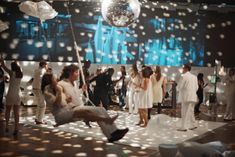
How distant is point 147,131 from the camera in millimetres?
6883

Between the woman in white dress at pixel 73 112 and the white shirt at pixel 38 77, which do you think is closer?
the woman in white dress at pixel 73 112

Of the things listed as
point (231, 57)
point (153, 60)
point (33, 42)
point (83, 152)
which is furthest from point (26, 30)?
point (83, 152)

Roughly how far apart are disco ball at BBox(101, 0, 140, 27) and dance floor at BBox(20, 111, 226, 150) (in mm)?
1756

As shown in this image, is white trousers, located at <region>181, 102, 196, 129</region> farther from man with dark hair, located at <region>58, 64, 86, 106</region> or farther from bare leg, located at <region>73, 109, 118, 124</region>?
bare leg, located at <region>73, 109, 118, 124</region>

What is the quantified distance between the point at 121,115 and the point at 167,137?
9.21ft

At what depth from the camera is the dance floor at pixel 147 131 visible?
6020 millimetres

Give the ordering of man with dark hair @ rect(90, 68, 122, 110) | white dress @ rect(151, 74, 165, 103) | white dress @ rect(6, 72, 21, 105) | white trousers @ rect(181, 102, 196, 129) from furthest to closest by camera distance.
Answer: white dress @ rect(151, 74, 165, 103) → man with dark hair @ rect(90, 68, 122, 110) → white trousers @ rect(181, 102, 196, 129) → white dress @ rect(6, 72, 21, 105)

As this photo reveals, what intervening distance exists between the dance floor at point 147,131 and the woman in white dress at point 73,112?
1.17m

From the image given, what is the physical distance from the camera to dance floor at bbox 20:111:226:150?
6020mm

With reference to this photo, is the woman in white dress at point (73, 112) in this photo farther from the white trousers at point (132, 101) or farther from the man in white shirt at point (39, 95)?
the white trousers at point (132, 101)

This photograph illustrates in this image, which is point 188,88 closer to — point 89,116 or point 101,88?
point 101,88

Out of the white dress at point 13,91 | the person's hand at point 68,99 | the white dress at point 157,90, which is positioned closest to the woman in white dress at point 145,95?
the white dress at point 157,90

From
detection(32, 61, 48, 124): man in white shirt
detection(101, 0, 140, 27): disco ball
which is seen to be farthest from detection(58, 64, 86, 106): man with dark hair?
detection(32, 61, 48, 124): man in white shirt

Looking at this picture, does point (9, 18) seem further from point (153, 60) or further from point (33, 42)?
point (153, 60)
